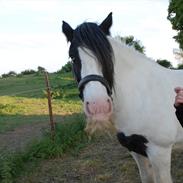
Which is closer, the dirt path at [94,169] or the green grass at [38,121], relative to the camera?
the dirt path at [94,169]

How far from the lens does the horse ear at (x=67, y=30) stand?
3395 mm

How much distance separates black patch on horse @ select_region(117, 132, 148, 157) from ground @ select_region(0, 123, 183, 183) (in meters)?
0.93

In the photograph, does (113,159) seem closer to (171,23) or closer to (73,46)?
(73,46)

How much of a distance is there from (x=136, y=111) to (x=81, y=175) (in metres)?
2.06

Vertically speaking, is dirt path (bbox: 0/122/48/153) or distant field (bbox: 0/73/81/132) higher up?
distant field (bbox: 0/73/81/132)

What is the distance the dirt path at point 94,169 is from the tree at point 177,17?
12.6m

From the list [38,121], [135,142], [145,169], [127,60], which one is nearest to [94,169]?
[145,169]

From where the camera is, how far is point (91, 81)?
3020 mm

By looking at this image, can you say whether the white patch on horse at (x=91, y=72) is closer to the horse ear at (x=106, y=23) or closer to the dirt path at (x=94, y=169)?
the horse ear at (x=106, y=23)

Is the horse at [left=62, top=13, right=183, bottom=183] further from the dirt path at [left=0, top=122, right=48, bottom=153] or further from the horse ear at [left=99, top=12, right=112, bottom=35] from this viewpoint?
the dirt path at [left=0, top=122, right=48, bottom=153]

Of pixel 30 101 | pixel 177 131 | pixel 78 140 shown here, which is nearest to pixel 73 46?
pixel 177 131

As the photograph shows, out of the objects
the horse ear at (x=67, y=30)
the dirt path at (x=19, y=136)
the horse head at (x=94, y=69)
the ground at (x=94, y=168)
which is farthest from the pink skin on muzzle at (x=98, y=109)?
the dirt path at (x=19, y=136)

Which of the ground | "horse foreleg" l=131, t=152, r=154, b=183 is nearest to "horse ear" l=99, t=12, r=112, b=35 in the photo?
"horse foreleg" l=131, t=152, r=154, b=183

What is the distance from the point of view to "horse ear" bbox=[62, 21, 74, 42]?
3.39 meters
